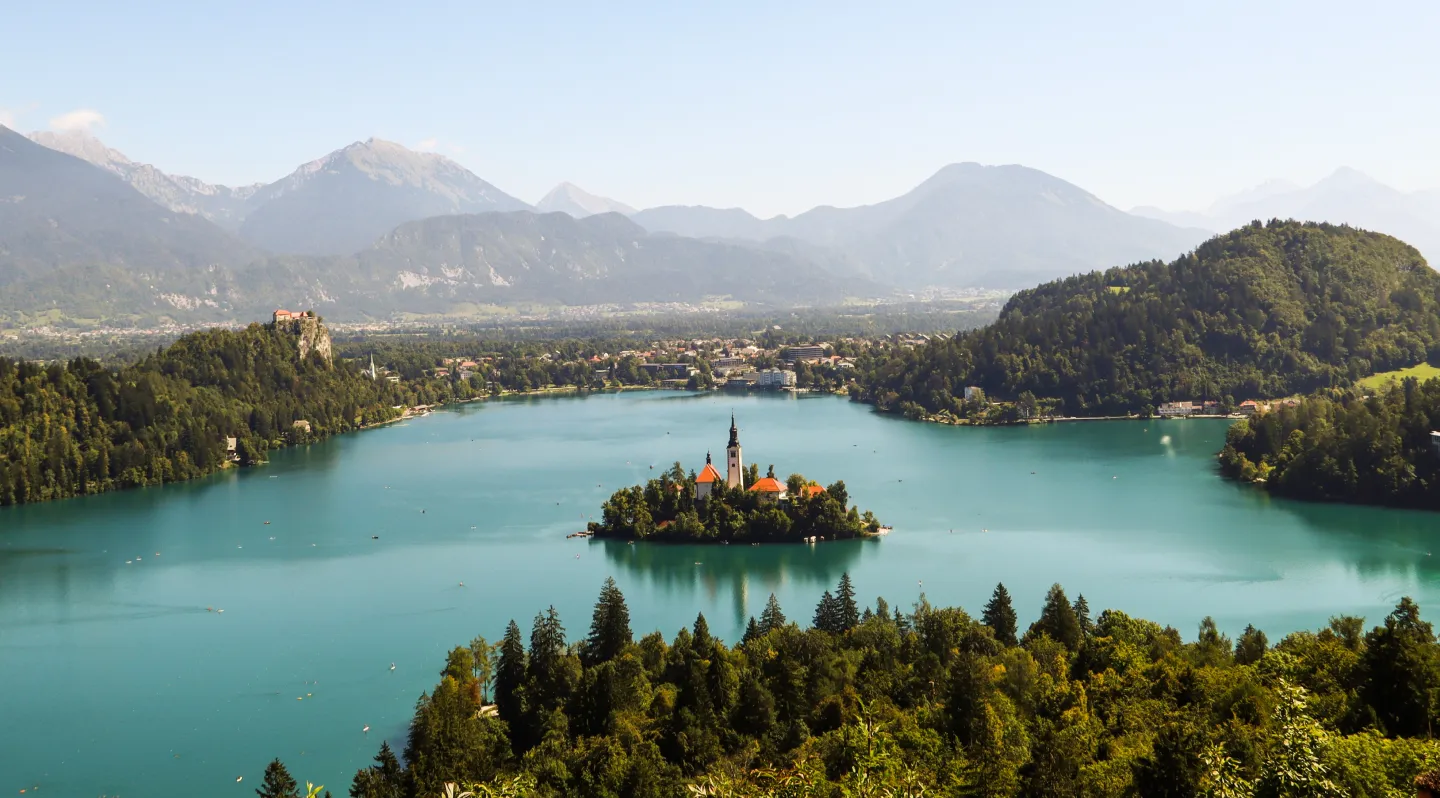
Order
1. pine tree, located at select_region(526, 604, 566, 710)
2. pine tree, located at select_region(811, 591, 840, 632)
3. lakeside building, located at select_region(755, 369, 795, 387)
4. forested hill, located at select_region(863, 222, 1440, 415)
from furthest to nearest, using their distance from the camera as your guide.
→ lakeside building, located at select_region(755, 369, 795, 387), forested hill, located at select_region(863, 222, 1440, 415), pine tree, located at select_region(811, 591, 840, 632), pine tree, located at select_region(526, 604, 566, 710)

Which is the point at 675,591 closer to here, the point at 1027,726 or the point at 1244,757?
the point at 1027,726

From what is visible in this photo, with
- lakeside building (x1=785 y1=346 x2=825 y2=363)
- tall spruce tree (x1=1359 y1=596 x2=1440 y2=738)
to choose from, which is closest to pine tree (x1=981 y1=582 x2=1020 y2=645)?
tall spruce tree (x1=1359 y1=596 x2=1440 y2=738)

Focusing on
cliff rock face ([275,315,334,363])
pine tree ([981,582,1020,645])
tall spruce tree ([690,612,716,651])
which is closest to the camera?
tall spruce tree ([690,612,716,651])

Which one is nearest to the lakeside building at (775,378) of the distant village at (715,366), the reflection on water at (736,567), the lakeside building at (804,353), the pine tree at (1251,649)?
the distant village at (715,366)

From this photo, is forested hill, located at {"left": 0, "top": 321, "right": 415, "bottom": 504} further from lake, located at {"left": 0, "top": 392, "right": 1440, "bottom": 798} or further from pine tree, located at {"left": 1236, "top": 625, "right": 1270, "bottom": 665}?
pine tree, located at {"left": 1236, "top": 625, "right": 1270, "bottom": 665}

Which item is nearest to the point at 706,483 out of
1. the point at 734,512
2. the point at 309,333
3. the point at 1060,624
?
the point at 734,512

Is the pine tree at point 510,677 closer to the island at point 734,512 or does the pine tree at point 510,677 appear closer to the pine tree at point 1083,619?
the pine tree at point 1083,619

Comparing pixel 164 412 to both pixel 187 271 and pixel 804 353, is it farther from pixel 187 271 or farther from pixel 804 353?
pixel 187 271
